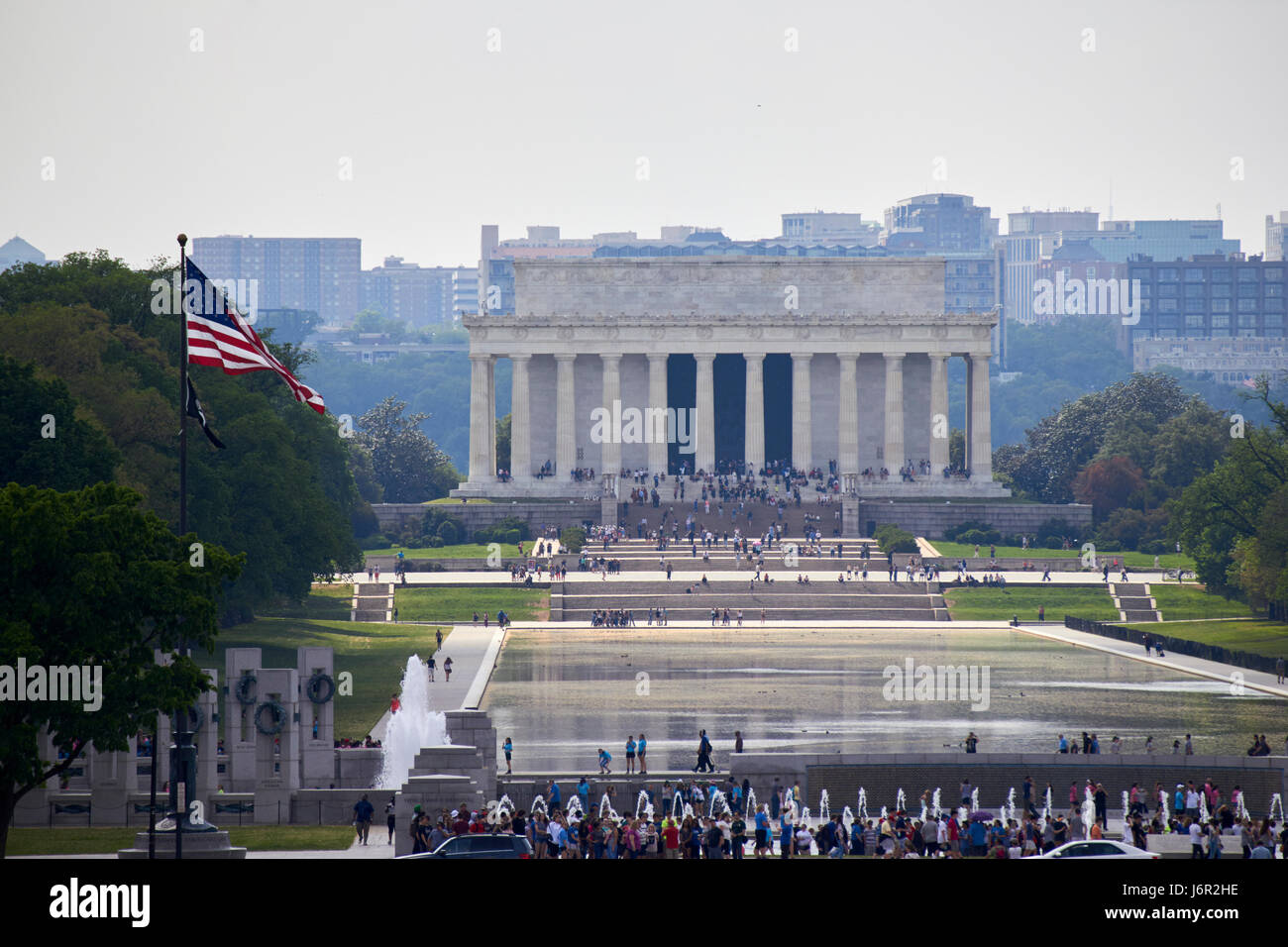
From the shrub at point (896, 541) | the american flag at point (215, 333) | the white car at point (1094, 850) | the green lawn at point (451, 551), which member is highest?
the american flag at point (215, 333)

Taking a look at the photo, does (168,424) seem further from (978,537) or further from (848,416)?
(848,416)

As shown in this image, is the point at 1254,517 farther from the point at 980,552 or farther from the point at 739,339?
the point at 739,339

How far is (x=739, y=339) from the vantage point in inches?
5187

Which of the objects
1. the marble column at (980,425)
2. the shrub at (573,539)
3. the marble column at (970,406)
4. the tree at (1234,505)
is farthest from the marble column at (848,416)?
the tree at (1234,505)

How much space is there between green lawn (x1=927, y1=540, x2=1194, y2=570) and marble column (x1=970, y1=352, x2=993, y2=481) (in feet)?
64.1

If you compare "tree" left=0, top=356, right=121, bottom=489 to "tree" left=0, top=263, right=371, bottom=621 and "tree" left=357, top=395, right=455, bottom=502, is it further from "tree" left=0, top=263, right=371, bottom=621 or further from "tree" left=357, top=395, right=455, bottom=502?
"tree" left=357, top=395, right=455, bottom=502

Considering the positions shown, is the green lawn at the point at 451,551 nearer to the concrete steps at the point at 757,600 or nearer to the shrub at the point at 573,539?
the shrub at the point at 573,539

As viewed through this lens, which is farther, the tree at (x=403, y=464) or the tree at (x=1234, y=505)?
the tree at (x=403, y=464)

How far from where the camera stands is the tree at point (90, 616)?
3731 cm

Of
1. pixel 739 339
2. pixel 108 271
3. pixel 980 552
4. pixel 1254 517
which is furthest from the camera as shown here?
pixel 739 339

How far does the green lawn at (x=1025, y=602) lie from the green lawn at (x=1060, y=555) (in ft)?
26.2

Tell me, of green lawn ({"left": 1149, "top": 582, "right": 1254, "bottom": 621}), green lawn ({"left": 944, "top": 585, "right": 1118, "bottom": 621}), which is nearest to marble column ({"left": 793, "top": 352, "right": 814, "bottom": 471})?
green lawn ({"left": 944, "top": 585, "right": 1118, "bottom": 621})
